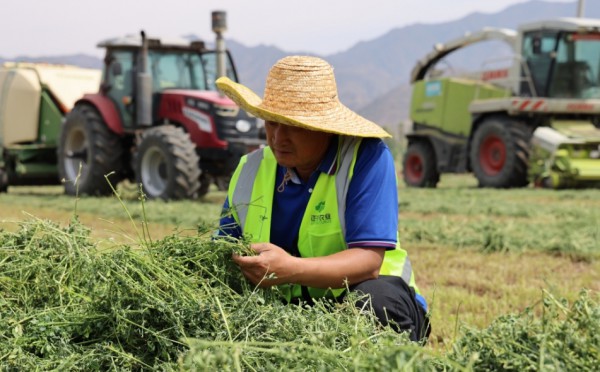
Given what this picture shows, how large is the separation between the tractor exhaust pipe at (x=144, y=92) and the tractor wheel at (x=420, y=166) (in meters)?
7.61

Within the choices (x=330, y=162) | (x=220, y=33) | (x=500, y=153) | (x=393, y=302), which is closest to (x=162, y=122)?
(x=220, y=33)

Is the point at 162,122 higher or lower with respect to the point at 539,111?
lower

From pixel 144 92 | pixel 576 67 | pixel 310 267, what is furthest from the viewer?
pixel 576 67

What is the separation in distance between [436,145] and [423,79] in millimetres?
2215

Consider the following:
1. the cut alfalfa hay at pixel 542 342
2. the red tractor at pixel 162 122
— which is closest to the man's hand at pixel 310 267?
the cut alfalfa hay at pixel 542 342

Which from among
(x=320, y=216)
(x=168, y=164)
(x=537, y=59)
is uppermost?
(x=537, y=59)

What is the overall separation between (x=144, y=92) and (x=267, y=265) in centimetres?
906

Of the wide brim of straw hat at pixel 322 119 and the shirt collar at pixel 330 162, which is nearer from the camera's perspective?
the wide brim of straw hat at pixel 322 119

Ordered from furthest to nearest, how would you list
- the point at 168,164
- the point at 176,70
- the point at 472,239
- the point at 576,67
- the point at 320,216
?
the point at 576,67
the point at 176,70
the point at 168,164
the point at 472,239
the point at 320,216

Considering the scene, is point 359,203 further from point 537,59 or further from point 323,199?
point 537,59

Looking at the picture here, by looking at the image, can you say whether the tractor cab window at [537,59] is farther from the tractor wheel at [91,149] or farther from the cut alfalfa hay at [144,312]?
the cut alfalfa hay at [144,312]

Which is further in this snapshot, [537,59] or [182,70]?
[537,59]

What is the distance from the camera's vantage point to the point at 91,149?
12.1 metres

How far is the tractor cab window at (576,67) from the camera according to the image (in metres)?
14.4
